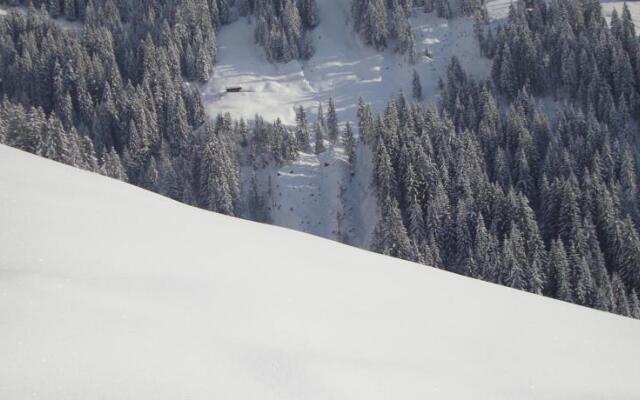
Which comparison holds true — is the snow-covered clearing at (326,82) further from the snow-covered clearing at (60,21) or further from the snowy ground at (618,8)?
the snow-covered clearing at (60,21)

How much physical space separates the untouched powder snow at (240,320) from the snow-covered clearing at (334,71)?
85.1m

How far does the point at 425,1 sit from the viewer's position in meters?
115

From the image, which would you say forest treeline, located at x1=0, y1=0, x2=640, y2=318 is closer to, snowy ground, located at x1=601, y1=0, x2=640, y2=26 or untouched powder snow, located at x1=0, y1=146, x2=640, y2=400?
A: snowy ground, located at x1=601, y1=0, x2=640, y2=26

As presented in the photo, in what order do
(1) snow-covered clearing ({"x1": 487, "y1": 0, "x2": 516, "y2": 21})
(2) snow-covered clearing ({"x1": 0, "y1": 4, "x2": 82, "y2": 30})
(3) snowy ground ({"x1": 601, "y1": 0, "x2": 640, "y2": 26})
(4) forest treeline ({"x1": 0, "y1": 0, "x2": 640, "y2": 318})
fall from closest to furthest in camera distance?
(4) forest treeline ({"x1": 0, "y1": 0, "x2": 640, "y2": 318})
(3) snowy ground ({"x1": 601, "y1": 0, "x2": 640, "y2": 26})
(1) snow-covered clearing ({"x1": 487, "y1": 0, "x2": 516, "y2": 21})
(2) snow-covered clearing ({"x1": 0, "y1": 4, "x2": 82, "y2": 30})

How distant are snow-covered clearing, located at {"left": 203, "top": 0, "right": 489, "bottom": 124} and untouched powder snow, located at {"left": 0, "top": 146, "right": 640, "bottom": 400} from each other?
85.1m

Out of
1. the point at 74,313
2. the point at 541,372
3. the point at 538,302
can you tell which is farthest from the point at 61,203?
the point at 538,302

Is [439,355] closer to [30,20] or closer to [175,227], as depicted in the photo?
[175,227]

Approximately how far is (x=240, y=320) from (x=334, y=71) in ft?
349

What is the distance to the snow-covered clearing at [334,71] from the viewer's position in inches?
3841

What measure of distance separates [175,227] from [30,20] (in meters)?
127

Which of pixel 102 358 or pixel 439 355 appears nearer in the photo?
pixel 102 358

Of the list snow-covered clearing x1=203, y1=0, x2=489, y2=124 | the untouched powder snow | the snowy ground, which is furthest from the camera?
the snowy ground

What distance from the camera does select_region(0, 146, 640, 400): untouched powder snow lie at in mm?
4812

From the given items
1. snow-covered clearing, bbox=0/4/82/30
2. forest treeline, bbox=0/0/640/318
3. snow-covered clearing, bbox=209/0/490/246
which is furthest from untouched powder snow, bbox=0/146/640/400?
snow-covered clearing, bbox=0/4/82/30
